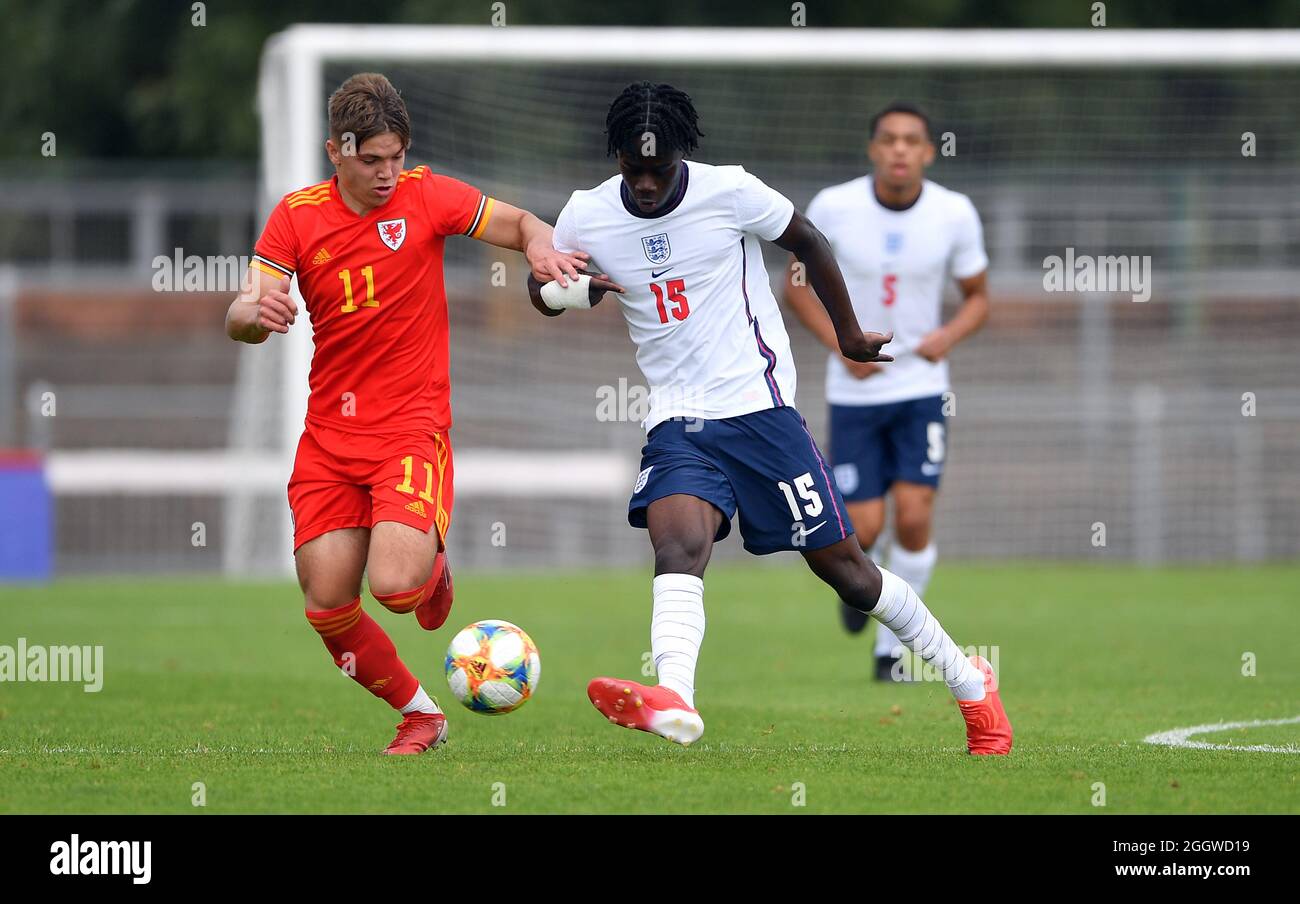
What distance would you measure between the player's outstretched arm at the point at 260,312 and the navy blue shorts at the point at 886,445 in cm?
407

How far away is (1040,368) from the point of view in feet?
65.9

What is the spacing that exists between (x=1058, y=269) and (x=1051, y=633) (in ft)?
26.7

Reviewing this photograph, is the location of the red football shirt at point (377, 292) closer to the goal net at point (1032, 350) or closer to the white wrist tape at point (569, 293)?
the white wrist tape at point (569, 293)

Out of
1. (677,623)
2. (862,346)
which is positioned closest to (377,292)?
(677,623)

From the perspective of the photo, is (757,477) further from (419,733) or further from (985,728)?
(419,733)

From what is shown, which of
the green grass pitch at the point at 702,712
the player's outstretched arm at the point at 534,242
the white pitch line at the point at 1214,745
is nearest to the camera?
the green grass pitch at the point at 702,712

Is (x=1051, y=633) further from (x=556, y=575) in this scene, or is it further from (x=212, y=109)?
(x=212, y=109)

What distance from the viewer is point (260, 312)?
6.09m

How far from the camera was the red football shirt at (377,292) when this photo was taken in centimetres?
652

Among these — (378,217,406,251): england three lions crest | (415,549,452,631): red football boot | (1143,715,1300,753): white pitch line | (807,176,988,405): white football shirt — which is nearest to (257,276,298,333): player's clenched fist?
(378,217,406,251): england three lions crest

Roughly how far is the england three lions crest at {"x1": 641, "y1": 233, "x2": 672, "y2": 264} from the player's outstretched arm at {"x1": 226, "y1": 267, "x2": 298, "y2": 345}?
119 centimetres

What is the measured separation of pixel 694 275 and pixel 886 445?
11.9 feet

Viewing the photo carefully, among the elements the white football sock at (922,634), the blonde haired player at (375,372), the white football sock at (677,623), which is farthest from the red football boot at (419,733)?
the white football sock at (922,634)
